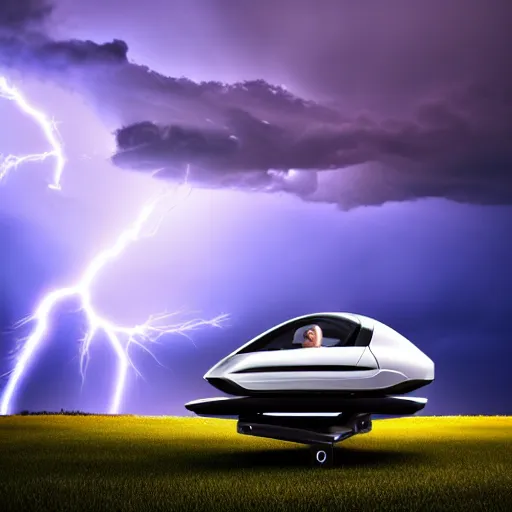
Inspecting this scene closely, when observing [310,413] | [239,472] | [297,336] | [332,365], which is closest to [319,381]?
[332,365]

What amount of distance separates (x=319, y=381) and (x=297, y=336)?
95 centimetres

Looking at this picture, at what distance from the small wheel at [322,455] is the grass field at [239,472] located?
5.6 inches

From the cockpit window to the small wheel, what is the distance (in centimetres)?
122

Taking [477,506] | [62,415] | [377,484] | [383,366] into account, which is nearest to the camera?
[477,506]

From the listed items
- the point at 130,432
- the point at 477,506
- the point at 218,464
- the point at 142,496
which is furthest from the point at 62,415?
the point at 477,506

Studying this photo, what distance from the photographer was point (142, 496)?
22.4 ft

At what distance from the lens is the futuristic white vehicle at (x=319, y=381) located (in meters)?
8.97

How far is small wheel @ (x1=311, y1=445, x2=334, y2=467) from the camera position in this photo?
30.2ft

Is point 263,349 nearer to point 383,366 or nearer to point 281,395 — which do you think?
point 281,395

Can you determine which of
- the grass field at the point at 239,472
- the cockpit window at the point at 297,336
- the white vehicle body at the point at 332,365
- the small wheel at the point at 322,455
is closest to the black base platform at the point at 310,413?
the small wheel at the point at 322,455

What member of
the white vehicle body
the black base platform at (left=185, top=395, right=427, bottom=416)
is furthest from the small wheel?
the white vehicle body

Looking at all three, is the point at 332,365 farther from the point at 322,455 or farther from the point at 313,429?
the point at 322,455

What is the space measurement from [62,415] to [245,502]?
12.7 meters

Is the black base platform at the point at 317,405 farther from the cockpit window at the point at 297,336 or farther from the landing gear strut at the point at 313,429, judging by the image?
the cockpit window at the point at 297,336
